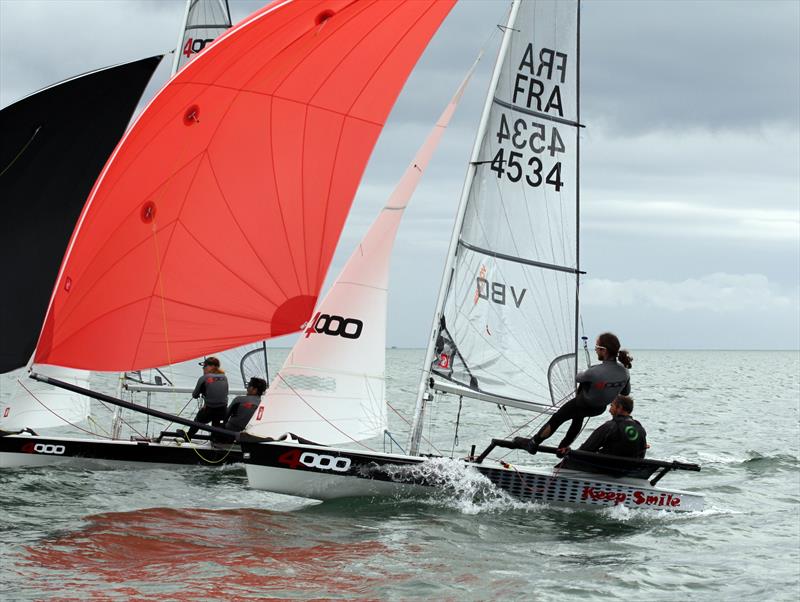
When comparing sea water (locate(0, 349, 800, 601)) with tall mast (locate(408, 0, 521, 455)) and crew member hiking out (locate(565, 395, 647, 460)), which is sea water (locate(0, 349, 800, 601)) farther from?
crew member hiking out (locate(565, 395, 647, 460))

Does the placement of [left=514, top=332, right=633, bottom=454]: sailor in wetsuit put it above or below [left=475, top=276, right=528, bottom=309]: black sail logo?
below

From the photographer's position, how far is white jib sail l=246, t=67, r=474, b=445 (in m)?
10.4

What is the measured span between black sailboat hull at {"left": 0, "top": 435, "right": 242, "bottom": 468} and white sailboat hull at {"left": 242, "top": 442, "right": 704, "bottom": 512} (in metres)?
2.88

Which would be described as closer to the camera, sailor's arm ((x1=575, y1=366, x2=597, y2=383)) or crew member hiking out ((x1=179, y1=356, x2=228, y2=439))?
sailor's arm ((x1=575, y1=366, x2=597, y2=383))

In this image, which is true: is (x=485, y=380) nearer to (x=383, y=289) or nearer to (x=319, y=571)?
(x=383, y=289)

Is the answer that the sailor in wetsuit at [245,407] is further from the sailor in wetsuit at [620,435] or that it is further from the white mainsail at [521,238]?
the sailor in wetsuit at [620,435]

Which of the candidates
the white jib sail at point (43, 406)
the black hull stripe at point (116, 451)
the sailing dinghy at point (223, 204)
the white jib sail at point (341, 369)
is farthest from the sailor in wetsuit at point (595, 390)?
the white jib sail at point (43, 406)

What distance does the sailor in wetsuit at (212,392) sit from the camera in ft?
45.0

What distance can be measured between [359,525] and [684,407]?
24.7 metres

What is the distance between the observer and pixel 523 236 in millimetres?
11695

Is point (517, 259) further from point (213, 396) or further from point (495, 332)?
point (213, 396)

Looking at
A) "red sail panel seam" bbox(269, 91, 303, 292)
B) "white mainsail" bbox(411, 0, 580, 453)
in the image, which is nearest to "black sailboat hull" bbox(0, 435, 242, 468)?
"white mainsail" bbox(411, 0, 580, 453)

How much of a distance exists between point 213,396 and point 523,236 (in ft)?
15.8

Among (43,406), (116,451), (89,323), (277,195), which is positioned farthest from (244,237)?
(43,406)
